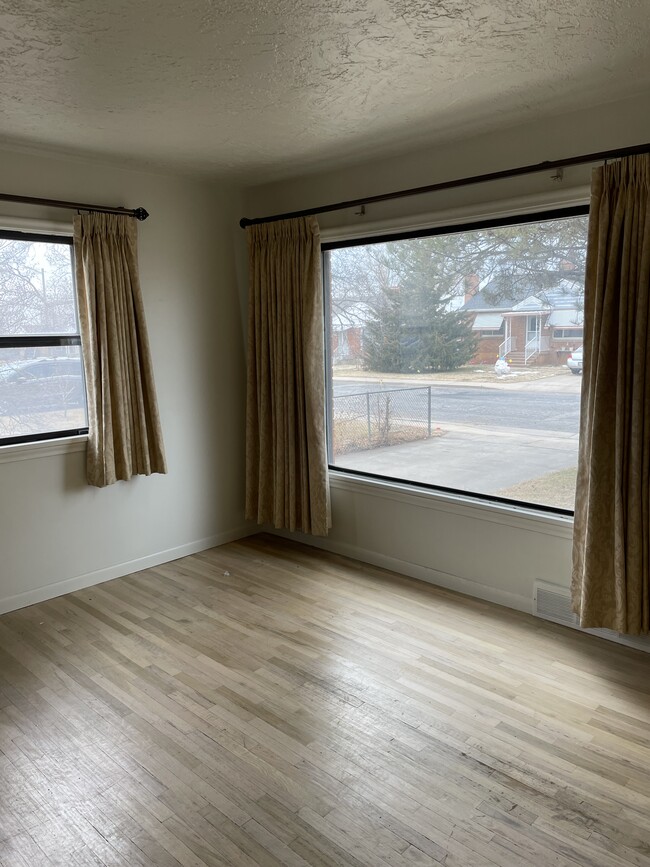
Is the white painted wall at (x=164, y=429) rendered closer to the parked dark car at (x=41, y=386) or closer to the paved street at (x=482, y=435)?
the parked dark car at (x=41, y=386)

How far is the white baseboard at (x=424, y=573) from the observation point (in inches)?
144

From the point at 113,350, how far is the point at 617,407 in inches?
108

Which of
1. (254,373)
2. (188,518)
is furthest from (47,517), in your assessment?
(254,373)

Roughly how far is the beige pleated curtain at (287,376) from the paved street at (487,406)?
0.38m

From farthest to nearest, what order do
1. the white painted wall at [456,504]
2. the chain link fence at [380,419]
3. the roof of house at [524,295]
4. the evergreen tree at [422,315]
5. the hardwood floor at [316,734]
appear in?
1. the chain link fence at [380,419]
2. the evergreen tree at [422,315]
3. the roof of house at [524,295]
4. the white painted wall at [456,504]
5. the hardwood floor at [316,734]

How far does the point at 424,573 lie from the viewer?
4.05 metres

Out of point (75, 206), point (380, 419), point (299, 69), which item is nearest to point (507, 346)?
point (380, 419)

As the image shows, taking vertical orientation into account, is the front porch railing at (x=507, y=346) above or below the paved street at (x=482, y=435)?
above

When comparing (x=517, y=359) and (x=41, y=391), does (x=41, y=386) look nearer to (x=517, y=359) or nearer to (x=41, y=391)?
(x=41, y=391)

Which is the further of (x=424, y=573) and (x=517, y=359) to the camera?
(x=424, y=573)

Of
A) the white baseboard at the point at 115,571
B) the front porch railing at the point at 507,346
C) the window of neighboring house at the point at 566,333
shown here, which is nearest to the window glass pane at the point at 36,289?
the white baseboard at the point at 115,571

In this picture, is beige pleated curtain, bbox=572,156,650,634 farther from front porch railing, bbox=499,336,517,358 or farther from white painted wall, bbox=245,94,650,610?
front porch railing, bbox=499,336,517,358

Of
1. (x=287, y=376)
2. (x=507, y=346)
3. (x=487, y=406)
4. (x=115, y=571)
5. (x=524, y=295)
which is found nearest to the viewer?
(x=524, y=295)

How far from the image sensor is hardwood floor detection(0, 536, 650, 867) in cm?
205
